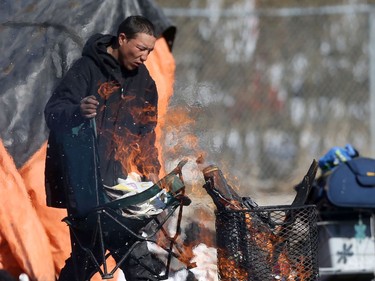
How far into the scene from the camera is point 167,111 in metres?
6.07

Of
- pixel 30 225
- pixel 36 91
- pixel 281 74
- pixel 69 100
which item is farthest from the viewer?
pixel 281 74

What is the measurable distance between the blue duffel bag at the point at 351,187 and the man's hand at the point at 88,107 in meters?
2.83

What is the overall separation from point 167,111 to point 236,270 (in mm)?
1370

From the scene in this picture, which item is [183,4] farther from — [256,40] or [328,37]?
[328,37]

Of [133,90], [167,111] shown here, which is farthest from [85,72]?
[167,111]

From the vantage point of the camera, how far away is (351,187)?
7328 mm

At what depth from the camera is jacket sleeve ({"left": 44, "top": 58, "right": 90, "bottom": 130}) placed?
5.17 m

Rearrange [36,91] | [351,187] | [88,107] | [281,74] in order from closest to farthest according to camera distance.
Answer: [88,107], [36,91], [351,187], [281,74]

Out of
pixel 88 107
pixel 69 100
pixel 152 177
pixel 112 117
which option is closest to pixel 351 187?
pixel 152 177

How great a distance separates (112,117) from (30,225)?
3.58 ft

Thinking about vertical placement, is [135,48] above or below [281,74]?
below

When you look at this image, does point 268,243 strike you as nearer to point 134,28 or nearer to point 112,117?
point 112,117

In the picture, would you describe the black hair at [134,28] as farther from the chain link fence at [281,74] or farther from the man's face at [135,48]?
the chain link fence at [281,74]

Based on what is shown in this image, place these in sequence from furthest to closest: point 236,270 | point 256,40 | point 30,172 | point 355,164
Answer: point 256,40, point 355,164, point 30,172, point 236,270
